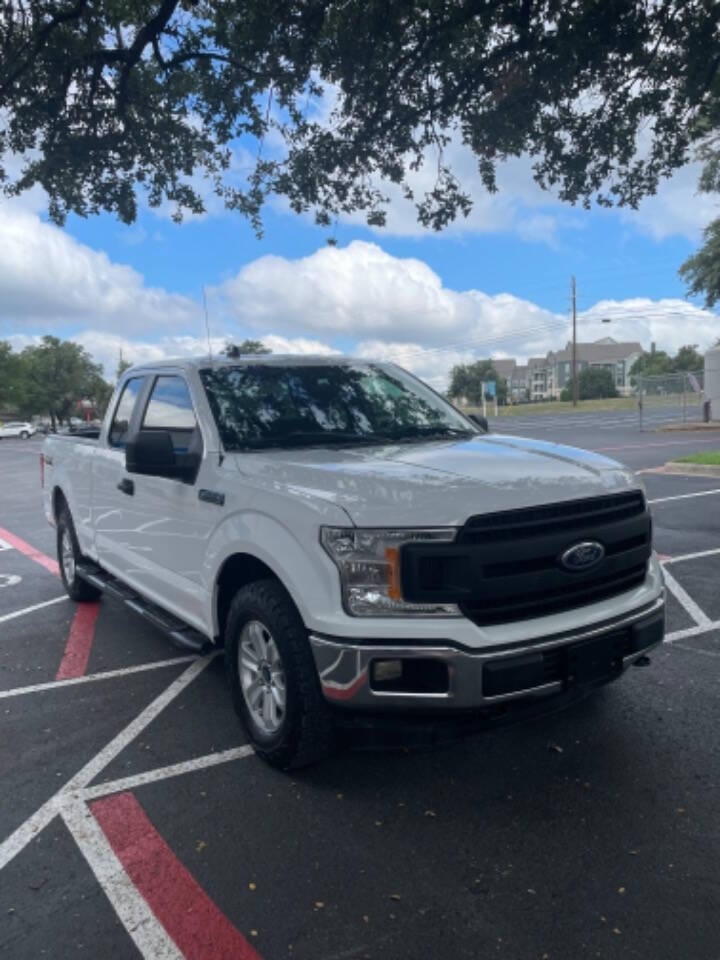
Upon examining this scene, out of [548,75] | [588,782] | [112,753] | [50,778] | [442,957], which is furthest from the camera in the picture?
[548,75]

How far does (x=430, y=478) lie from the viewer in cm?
314

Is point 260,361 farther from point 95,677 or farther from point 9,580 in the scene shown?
point 9,580

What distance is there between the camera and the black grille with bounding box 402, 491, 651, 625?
2898mm

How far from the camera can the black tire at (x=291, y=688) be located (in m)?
3.12

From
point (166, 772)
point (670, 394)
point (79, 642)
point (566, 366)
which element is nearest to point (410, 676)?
point (166, 772)

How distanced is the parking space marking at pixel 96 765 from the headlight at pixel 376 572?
1.65 metres

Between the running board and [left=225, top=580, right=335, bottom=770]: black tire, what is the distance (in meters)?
0.74

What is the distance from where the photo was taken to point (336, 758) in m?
3.60

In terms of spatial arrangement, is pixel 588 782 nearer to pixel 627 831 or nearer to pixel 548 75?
pixel 627 831

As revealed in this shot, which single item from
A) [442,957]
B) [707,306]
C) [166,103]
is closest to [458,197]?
[166,103]

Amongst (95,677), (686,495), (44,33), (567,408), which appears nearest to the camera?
(95,677)

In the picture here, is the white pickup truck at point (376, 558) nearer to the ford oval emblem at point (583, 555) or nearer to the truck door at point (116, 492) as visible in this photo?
the ford oval emblem at point (583, 555)

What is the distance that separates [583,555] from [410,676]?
→ 0.93 m

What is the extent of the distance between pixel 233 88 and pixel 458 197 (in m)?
3.50
